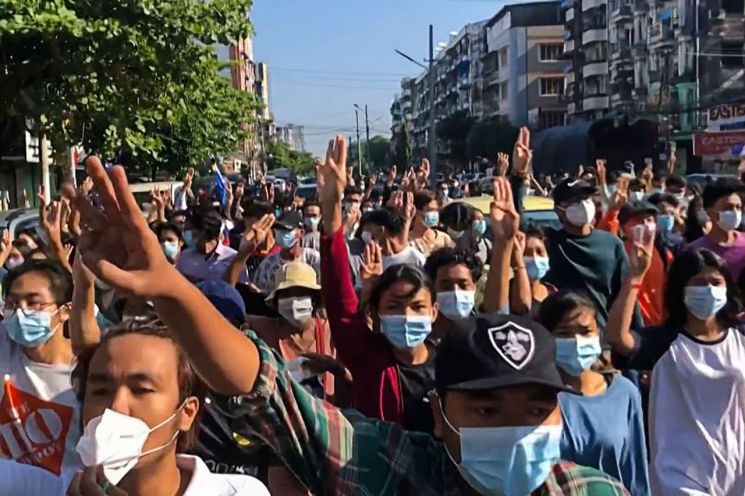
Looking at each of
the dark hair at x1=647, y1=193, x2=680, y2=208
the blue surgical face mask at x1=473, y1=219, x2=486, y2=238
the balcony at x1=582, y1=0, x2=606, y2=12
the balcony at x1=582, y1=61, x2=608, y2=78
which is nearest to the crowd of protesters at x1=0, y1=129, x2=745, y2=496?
the blue surgical face mask at x1=473, y1=219, x2=486, y2=238

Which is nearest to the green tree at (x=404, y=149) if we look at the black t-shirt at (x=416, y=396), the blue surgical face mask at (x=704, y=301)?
the blue surgical face mask at (x=704, y=301)

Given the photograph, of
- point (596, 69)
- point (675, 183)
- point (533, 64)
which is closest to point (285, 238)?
point (675, 183)

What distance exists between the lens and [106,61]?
9797mm

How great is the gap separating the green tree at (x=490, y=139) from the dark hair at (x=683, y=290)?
216ft

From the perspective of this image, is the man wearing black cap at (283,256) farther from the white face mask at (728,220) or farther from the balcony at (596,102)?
the balcony at (596,102)

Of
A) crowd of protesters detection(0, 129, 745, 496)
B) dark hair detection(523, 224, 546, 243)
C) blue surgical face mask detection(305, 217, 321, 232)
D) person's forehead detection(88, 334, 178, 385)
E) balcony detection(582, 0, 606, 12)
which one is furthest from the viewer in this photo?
balcony detection(582, 0, 606, 12)

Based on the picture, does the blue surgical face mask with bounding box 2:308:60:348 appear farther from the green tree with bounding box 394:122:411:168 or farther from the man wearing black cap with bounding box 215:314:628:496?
the green tree with bounding box 394:122:411:168

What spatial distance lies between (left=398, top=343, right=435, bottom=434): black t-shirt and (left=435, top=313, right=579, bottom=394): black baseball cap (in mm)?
1085

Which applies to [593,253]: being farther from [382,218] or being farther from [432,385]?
[432,385]

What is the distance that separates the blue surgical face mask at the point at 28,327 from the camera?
12.0 feet

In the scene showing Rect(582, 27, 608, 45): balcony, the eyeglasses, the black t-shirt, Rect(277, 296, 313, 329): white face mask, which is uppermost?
Rect(582, 27, 608, 45): balcony

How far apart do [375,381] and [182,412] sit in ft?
3.94

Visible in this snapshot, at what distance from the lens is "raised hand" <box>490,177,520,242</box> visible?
4043 millimetres

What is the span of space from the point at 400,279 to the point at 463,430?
1.62 m
